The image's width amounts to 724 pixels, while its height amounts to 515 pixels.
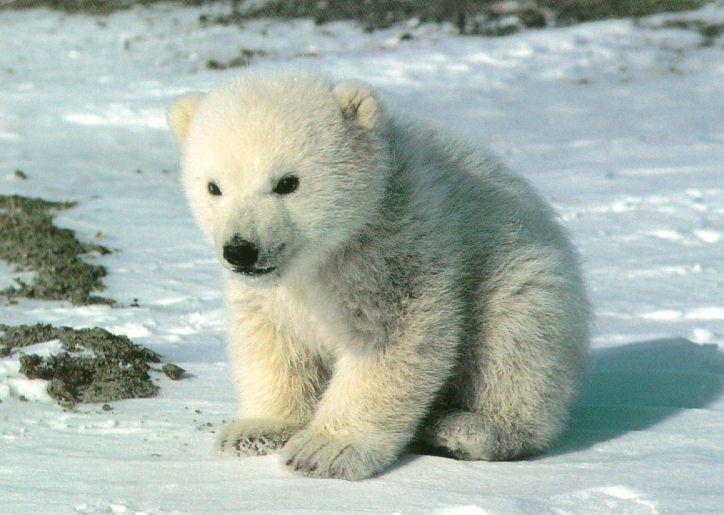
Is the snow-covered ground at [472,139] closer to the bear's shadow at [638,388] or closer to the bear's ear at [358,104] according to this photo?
the bear's shadow at [638,388]

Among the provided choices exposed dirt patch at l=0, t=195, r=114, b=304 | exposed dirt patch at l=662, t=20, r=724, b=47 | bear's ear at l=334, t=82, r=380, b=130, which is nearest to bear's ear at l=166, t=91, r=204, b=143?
bear's ear at l=334, t=82, r=380, b=130

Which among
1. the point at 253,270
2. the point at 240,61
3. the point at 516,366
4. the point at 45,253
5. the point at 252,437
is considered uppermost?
the point at 253,270

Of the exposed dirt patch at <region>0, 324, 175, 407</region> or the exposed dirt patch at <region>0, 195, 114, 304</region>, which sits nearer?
the exposed dirt patch at <region>0, 324, 175, 407</region>

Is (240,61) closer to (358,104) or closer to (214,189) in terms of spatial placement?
(358,104)

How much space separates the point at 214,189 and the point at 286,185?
0.26m

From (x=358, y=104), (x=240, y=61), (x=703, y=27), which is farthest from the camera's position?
(x=703, y=27)

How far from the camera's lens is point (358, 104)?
3684 millimetres

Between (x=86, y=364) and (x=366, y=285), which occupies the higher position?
(x=366, y=285)

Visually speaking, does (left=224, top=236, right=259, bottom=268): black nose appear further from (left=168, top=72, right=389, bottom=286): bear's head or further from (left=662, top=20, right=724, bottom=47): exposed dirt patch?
(left=662, top=20, right=724, bottom=47): exposed dirt patch

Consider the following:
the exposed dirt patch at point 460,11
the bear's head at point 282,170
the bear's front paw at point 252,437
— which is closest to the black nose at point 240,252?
the bear's head at point 282,170

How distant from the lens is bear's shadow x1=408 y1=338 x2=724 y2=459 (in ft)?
13.6

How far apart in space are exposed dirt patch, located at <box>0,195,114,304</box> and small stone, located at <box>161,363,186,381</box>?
1.24 m

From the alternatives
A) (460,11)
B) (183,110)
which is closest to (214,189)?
(183,110)

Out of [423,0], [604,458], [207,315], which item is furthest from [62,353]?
[423,0]
